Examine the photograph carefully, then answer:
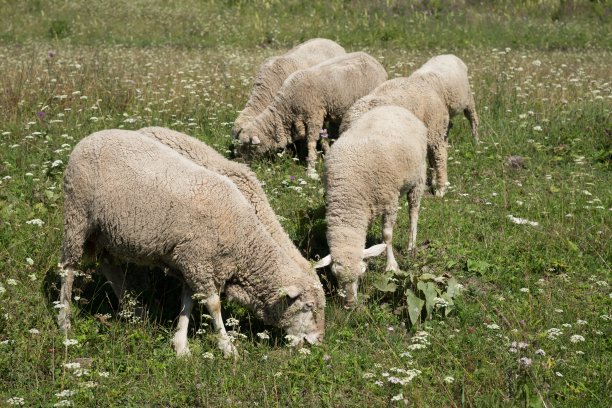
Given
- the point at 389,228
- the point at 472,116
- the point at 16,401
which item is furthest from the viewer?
the point at 472,116

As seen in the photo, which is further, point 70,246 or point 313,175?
point 313,175

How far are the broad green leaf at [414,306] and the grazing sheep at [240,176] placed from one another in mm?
858

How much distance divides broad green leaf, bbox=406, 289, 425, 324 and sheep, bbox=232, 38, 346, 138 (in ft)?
16.6

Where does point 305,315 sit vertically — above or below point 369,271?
above

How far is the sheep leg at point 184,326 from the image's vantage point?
556 cm

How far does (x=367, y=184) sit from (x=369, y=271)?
88 cm

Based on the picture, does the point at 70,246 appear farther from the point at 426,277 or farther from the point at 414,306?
the point at 426,277

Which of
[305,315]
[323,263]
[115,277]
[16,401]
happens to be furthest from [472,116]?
[16,401]

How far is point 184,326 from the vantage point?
223 inches

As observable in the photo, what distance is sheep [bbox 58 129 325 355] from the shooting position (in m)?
5.56

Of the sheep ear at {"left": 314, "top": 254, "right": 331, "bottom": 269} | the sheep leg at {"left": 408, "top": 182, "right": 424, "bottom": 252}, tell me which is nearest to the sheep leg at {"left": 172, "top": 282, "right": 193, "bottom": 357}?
the sheep ear at {"left": 314, "top": 254, "right": 331, "bottom": 269}

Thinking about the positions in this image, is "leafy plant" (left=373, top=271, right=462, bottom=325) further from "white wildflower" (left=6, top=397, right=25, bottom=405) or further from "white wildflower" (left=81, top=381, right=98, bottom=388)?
"white wildflower" (left=6, top=397, right=25, bottom=405)

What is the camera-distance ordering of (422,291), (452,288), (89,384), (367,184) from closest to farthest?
(89,384), (422,291), (452,288), (367,184)

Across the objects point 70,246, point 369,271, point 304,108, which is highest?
point 70,246
